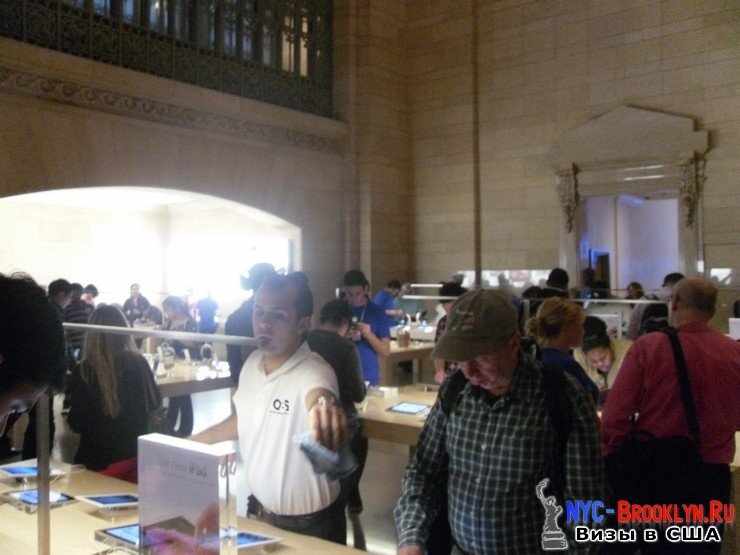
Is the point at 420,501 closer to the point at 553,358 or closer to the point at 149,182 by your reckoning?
the point at 553,358

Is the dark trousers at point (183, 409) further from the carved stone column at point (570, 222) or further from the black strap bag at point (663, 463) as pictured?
the carved stone column at point (570, 222)

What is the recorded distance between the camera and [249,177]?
10031 millimetres

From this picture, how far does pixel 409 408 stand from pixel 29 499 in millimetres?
2444

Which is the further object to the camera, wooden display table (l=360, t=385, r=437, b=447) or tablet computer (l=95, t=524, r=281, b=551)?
wooden display table (l=360, t=385, r=437, b=447)

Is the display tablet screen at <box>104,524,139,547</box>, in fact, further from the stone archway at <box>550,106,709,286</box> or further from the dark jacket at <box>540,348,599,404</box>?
the stone archway at <box>550,106,709,286</box>

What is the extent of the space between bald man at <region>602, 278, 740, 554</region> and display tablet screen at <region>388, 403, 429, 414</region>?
1734 mm

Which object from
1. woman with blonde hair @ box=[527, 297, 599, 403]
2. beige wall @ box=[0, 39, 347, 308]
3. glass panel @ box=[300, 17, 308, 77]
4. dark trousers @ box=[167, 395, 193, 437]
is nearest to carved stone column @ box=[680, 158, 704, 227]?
beige wall @ box=[0, 39, 347, 308]

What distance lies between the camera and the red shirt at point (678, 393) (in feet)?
9.60

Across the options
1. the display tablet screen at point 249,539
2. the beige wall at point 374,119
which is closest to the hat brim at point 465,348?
the display tablet screen at point 249,539

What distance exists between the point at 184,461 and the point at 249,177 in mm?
8565

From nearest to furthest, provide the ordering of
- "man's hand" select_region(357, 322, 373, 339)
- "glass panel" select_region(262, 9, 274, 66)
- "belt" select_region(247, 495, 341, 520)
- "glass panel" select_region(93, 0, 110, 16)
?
"belt" select_region(247, 495, 341, 520) → "man's hand" select_region(357, 322, 373, 339) → "glass panel" select_region(93, 0, 110, 16) → "glass panel" select_region(262, 9, 274, 66)

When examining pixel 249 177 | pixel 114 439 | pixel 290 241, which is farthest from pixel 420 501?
pixel 290 241

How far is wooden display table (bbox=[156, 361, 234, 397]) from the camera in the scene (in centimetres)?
567

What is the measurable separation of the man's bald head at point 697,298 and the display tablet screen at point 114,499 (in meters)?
2.33
